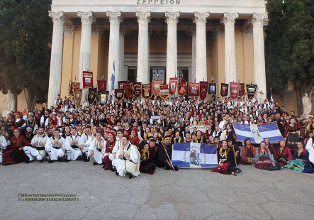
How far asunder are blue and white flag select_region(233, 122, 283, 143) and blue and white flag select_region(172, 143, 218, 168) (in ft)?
7.90

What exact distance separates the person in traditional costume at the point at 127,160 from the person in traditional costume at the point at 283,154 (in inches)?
206

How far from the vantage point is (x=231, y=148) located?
7758 millimetres

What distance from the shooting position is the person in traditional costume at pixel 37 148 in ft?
28.2

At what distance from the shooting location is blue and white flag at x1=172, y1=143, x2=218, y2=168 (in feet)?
26.1

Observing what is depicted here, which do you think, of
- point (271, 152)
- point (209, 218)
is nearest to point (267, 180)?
point (271, 152)

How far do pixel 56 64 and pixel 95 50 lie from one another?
412 cm

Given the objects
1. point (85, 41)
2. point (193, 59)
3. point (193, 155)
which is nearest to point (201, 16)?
point (193, 59)

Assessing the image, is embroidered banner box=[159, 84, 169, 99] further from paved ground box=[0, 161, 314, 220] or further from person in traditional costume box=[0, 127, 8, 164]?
person in traditional costume box=[0, 127, 8, 164]

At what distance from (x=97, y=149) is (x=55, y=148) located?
1597 millimetres

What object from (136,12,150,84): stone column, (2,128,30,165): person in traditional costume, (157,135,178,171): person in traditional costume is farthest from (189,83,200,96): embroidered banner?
(2,128,30,165): person in traditional costume

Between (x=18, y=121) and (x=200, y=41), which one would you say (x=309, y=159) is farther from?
(x=200, y=41)

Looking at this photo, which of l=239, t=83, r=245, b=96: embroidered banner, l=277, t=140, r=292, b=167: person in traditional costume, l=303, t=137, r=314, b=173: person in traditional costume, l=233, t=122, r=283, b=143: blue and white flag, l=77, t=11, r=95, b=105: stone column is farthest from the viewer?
l=77, t=11, r=95, b=105: stone column

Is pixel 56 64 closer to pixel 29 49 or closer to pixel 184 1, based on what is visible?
pixel 29 49

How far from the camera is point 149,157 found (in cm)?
771
